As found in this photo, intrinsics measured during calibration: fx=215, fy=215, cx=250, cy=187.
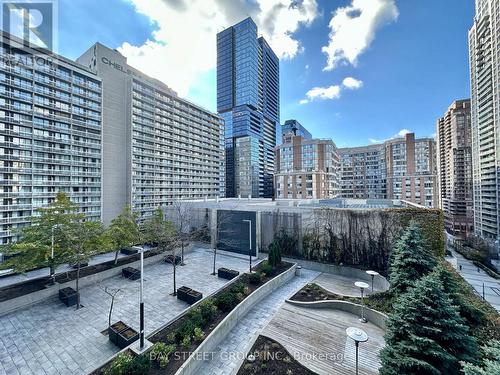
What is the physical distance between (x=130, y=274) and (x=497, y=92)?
79.1m

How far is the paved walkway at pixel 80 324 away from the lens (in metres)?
9.52

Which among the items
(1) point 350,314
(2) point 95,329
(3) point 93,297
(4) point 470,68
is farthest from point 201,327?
(4) point 470,68

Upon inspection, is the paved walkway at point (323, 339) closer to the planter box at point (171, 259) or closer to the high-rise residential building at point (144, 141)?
the planter box at point (171, 259)

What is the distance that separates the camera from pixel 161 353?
A: 891 centimetres

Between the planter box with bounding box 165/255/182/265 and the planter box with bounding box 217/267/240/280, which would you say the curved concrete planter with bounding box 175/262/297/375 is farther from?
the planter box with bounding box 165/255/182/265

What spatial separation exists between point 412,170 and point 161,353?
7259cm

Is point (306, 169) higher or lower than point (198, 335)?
higher

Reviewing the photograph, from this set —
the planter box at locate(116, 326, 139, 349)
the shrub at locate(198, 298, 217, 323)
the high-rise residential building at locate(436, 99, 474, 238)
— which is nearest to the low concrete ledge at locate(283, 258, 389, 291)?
the shrub at locate(198, 298, 217, 323)

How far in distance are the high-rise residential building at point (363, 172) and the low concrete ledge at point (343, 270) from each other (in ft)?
211

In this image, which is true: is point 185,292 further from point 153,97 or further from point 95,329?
point 153,97

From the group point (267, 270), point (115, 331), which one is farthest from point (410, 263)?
point (115, 331)

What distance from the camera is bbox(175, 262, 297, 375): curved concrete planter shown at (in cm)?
870

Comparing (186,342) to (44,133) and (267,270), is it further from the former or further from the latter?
(44,133)

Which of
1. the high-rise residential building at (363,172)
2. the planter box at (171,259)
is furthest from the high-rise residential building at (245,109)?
the planter box at (171,259)
